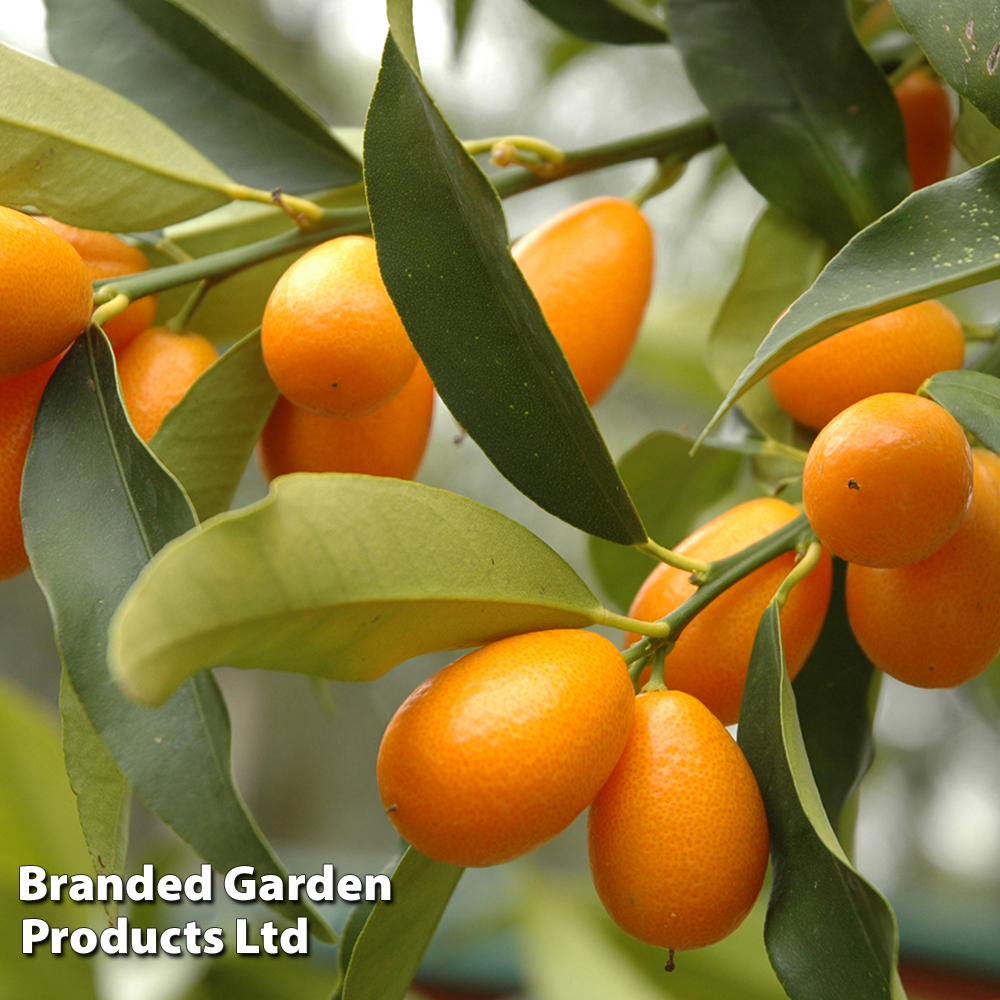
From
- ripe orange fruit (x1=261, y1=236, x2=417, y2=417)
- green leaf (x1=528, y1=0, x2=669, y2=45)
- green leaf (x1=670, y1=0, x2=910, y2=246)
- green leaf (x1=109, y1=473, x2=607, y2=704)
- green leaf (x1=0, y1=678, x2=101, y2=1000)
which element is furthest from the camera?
green leaf (x1=0, y1=678, x2=101, y2=1000)

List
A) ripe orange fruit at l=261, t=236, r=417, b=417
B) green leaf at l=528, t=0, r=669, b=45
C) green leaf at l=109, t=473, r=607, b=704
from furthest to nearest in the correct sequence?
green leaf at l=528, t=0, r=669, b=45 < ripe orange fruit at l=261, t=236, r=417, b=417 < green leaf at l=109, t=473, r=607, b=704

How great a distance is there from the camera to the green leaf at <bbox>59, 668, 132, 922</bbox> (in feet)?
1.12

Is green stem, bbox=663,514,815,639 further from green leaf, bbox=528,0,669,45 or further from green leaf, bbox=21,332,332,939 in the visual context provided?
green leaf, bbox=528,0,669,45

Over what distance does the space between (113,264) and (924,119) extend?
42 centimetres

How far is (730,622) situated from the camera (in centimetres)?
39

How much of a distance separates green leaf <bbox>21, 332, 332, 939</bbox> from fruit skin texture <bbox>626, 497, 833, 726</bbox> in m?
0.17

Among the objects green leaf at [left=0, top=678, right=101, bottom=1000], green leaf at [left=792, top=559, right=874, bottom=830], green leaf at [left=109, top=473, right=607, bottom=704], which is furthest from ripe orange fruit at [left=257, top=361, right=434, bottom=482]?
green leaf at [left=0, top=678, right=101, bottom=1000]

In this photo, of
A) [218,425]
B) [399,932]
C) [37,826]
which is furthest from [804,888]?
[37,826]

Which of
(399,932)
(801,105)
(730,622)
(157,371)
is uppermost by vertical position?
(801,105)

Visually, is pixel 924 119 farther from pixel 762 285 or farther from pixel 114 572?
pixel 114 572

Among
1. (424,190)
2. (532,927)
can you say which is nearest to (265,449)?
(424,190)

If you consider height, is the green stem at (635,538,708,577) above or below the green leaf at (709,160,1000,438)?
below

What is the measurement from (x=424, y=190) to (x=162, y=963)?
908mm

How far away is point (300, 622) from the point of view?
0.92 ft
